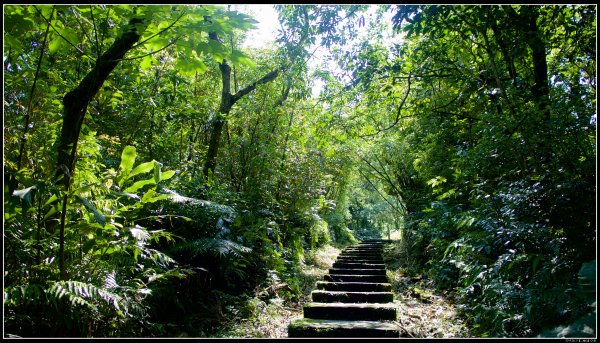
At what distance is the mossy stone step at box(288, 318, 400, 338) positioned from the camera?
3.90 meters

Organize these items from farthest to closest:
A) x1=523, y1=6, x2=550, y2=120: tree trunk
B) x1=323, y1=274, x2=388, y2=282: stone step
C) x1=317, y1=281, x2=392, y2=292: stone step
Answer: x1=323, y1=274, x2=388, y2=282: stone step
x1=317, y1=281, x2=392, y2=292: stone step
x1=523, y1=6, x2=550, y2=120: tree trunk

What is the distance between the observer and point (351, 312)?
15.6 ft

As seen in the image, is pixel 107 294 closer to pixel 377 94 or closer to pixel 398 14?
pixel 398 14

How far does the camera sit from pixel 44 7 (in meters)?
2.53

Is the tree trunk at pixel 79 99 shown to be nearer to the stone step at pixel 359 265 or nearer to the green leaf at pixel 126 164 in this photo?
the green leaf at pixel 126 164

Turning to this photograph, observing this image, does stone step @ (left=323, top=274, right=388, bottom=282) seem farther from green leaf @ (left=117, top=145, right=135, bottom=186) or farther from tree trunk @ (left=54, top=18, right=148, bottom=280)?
tree trunk @ (left=54, top=18, right=148, bottom=280)

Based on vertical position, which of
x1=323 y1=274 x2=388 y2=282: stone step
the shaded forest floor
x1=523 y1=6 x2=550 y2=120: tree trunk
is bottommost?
the shaded forest floor

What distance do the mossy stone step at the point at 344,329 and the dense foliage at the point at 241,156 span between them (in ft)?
2.94

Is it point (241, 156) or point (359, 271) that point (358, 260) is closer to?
point (359, 271)

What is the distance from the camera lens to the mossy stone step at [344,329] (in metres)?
3.90

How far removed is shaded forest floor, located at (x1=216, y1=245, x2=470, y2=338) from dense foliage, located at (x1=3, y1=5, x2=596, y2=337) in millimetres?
182

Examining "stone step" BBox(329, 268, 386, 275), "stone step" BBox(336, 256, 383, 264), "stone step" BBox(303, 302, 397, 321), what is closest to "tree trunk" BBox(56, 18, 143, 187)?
"stone step" BBox(303, 302, 397, 321)

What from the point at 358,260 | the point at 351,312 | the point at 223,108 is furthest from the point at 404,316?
the point at 223,108

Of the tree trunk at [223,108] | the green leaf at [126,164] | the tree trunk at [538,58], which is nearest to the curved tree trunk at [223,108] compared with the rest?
the tree trunk at [223,108]
